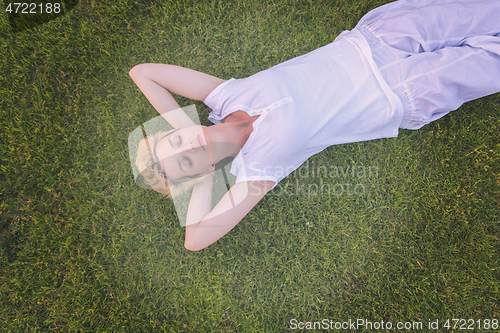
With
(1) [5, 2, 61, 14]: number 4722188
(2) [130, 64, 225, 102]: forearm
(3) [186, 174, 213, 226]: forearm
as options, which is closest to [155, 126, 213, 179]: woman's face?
(3) [186, 174, 213, 226]: forearm

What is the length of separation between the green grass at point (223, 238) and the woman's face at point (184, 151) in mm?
867

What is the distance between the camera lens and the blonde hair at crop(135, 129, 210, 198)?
1917 mm

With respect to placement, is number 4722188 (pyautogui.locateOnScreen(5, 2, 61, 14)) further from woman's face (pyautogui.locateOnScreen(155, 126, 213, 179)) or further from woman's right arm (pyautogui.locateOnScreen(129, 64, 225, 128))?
woman's face (pyautogui.locateOnScreen(155, 126, 213, 179))

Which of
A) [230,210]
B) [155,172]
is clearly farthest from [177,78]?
[230,210]

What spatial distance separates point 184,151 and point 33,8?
2.52 meters

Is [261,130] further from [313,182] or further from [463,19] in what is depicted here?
[463,19]

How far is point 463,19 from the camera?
1984 mm

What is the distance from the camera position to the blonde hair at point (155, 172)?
75.5 inches

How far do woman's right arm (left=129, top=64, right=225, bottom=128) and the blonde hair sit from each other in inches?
9.9

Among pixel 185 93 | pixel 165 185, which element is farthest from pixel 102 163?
pixel 185 93

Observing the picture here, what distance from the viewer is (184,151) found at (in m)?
1.81

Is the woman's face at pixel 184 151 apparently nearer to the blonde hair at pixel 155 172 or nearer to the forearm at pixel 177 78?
the blonde hair at pixel 155 172

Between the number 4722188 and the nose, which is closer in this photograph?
the nose

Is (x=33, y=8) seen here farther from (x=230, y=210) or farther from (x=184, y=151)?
(x=230, y=210)
